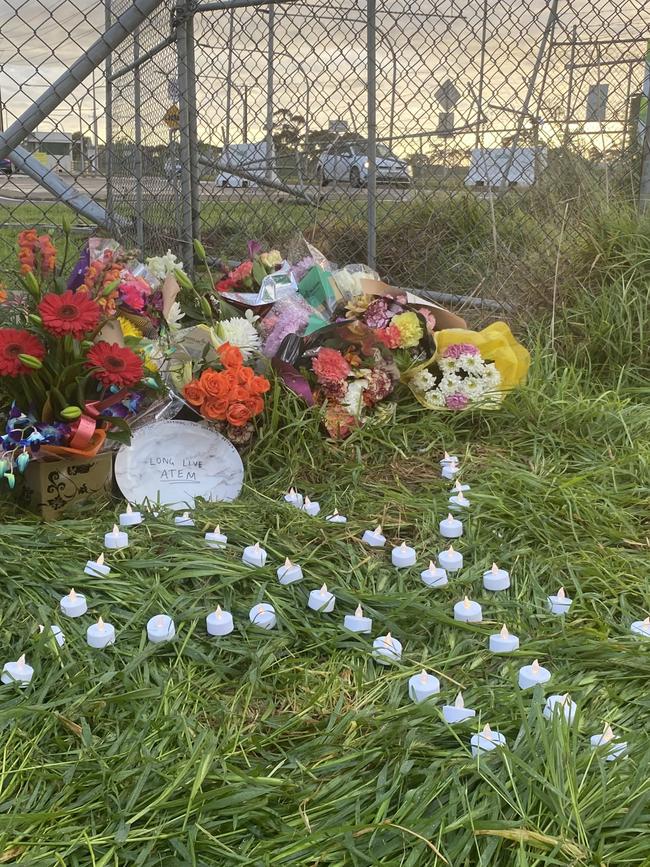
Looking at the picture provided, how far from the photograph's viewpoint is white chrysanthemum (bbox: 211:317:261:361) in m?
2.38

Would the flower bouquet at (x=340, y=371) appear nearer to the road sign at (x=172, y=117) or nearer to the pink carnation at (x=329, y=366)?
the pink carnation at (x=329, y=366)

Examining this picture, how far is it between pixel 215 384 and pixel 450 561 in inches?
33.8

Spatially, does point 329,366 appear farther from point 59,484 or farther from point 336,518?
point 59,484

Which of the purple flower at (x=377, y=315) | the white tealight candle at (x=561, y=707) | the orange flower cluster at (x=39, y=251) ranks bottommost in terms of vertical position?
the white tealight candle at (x=561, y=707)

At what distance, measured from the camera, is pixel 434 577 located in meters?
1.64

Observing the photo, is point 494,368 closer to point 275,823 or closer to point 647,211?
point 647,211

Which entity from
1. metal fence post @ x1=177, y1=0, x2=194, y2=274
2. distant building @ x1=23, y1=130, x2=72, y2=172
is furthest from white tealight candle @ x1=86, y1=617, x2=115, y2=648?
metal fence post @ x1=177, y1=0, x2=194, y2=274

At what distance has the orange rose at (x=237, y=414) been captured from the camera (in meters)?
2.16

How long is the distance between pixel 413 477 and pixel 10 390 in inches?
45.0

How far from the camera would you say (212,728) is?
4.03 feet


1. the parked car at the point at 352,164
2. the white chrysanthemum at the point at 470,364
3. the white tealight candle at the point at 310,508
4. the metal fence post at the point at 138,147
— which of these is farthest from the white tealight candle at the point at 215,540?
the parked car at the point at 352,164

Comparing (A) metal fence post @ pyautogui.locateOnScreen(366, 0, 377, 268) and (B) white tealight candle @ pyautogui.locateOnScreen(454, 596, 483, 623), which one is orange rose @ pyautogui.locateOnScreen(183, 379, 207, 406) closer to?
(B) white tealight candle @ pyautogui.locateOnScreen(454, 596, 483, 623)

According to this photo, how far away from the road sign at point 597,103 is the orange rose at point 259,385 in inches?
104

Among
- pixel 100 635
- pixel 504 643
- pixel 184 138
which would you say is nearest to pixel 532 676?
pixel 504 643
